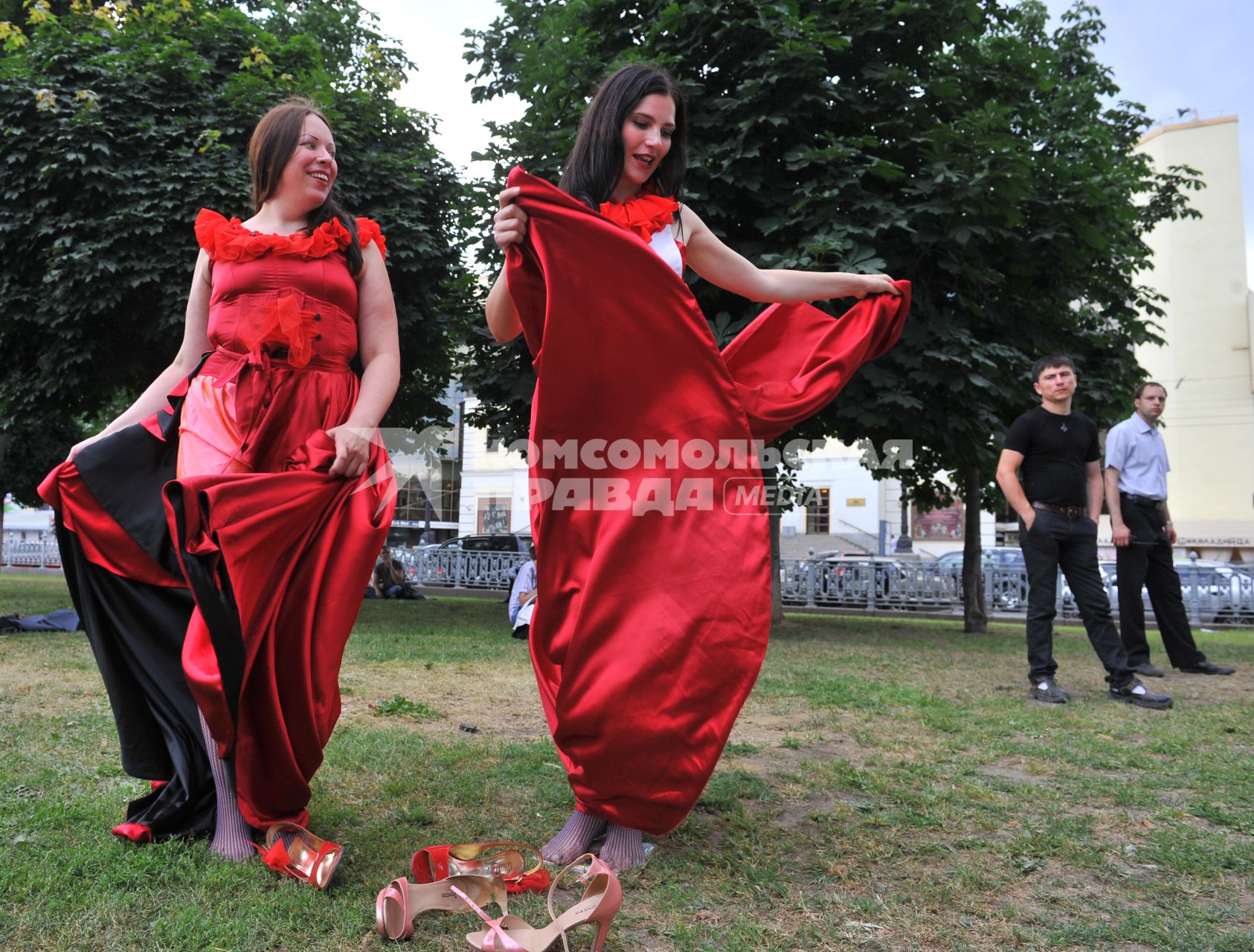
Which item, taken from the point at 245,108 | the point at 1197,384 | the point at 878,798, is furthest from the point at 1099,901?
the point at 1197,384

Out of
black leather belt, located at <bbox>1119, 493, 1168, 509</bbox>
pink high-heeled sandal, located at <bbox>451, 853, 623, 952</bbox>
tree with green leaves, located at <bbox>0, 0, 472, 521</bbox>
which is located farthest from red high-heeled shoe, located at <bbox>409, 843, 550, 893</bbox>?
tree with green leaves, located at <bbox>0, 0, 472, 521</bbox>

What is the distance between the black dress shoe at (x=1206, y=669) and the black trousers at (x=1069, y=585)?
2157mm

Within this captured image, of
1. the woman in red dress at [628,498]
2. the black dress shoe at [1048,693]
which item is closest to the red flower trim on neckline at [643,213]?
the woman in red dress at [628,498]

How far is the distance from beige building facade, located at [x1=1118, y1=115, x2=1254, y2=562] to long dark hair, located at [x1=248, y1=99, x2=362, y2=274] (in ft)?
123

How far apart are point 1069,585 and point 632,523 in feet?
13.9

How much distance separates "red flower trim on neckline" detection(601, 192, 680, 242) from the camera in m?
2.82

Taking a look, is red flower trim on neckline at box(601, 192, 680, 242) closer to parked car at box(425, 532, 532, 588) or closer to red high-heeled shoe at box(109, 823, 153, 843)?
red high-heeled shoe at box(109, 823, 153, 843)

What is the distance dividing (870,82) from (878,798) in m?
8.45

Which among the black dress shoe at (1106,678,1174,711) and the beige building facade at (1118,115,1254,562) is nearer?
the black dress shoe at (1106,678,1174,711)

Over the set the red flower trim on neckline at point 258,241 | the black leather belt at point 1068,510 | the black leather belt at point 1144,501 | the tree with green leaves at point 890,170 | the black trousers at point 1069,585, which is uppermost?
the tree with green leaves at point 890,170

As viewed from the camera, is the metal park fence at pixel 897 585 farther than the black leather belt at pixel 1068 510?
Yes

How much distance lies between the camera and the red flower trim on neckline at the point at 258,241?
9.12ft

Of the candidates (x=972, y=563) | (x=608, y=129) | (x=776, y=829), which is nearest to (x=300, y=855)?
(x=776, y=829)

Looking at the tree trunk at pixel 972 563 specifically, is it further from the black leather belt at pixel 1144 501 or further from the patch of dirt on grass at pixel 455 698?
the patch of dirt on grass at pixel 455 698
